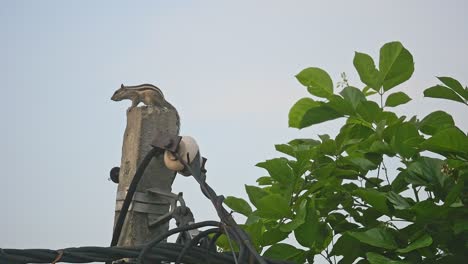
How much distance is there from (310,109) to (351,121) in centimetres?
12

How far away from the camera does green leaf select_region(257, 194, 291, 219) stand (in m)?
1.40

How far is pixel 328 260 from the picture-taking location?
1.53 m

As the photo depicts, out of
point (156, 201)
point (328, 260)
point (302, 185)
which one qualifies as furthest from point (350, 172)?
point (156, 201)

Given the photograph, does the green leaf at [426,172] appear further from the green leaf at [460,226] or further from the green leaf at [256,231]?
the green leaf at [256,231]

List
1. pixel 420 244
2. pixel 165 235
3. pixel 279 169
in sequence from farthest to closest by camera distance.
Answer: pixel 279 169 < pixel 420 244 < pixel 165 235

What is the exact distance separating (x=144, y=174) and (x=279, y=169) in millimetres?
365

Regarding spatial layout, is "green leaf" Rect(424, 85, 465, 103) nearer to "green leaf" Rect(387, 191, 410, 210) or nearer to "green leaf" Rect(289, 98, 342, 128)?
"green leaf" Rect(289, 98, 342, 128)

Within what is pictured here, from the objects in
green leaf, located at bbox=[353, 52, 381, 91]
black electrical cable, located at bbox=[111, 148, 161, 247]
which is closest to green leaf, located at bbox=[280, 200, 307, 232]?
black electrical cable, located at bbox=[111, 148, 161, 247]

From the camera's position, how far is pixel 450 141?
1411 mm

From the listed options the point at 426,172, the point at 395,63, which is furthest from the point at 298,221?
the point at 395,63

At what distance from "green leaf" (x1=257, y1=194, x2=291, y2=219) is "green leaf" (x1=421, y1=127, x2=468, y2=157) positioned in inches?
14.2

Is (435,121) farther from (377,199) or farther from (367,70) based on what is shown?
(377,199)

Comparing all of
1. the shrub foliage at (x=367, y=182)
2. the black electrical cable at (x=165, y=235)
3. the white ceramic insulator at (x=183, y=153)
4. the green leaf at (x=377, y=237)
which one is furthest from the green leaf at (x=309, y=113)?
the black electrical cable at (x=165, y=235)

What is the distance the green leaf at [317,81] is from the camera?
5.59 ft
